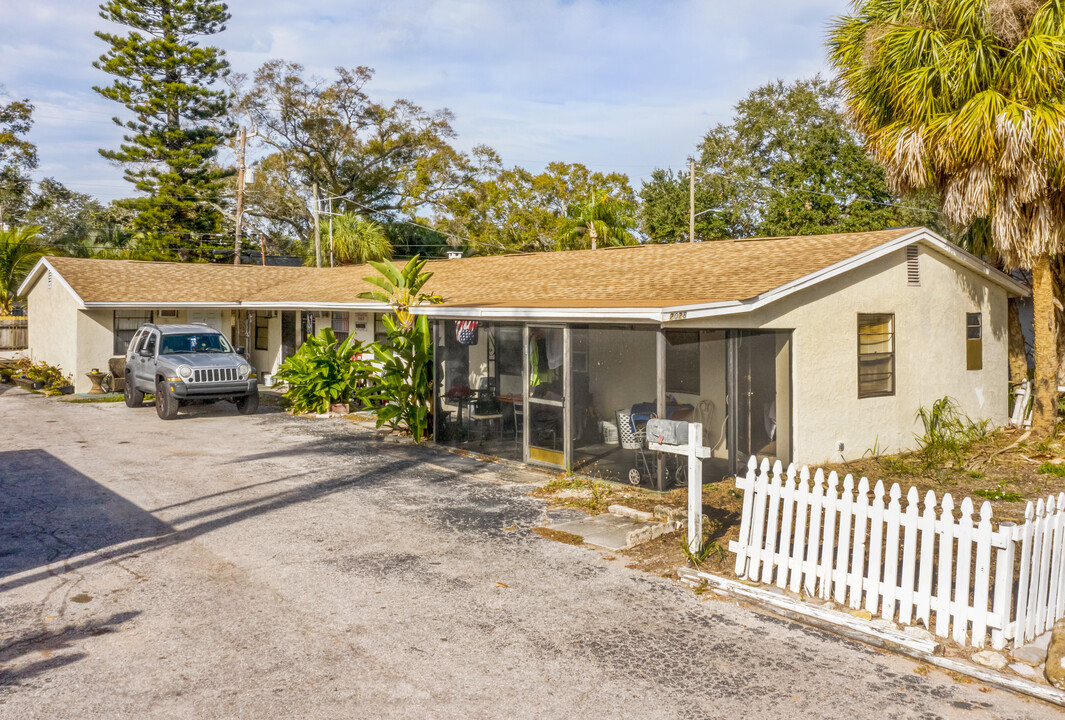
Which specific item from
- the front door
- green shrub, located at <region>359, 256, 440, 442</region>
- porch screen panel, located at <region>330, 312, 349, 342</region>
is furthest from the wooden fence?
the front door

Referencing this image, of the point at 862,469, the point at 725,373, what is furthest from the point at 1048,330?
the point at 725,373

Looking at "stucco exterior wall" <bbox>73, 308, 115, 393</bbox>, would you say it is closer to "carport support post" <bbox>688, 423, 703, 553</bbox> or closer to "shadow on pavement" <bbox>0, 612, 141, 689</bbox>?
"shadow on pavement" <bbox>0, 612, 141, 689</bbox>

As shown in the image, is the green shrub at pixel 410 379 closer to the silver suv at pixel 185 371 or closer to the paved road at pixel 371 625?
the paved road at pixel 371 625

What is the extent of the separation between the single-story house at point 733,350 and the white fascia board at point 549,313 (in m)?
0.03

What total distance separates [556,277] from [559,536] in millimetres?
7547

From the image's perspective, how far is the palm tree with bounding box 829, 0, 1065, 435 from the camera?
34.9 feet

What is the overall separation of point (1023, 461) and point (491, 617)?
9.20 metres

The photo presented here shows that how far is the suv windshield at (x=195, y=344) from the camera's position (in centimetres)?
1664

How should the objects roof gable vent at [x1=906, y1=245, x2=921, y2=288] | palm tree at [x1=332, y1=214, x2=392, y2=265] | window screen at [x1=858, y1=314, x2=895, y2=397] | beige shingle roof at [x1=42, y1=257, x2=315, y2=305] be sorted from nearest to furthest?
window screen at [x1=858, y1=314, x2=895, y2=397], roof gable vent at [x1=906, y1=245, x2=921, y2=288], beige shingle roof at [x1=42, y1=257, x2=315, y2=305], palm tree at [x1=332, y1=214, x2=392, y2=265]

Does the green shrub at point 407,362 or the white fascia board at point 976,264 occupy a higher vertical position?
the white fascia board at point 976,264

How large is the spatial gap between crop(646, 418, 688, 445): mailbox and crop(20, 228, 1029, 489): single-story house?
204cm

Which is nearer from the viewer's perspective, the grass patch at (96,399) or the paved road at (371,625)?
the paved road at (371,625)

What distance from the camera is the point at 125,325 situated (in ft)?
68.7

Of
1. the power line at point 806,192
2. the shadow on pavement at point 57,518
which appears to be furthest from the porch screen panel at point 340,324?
the power line at point 806,192
